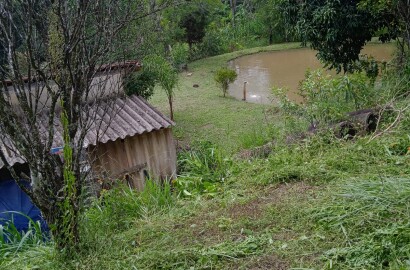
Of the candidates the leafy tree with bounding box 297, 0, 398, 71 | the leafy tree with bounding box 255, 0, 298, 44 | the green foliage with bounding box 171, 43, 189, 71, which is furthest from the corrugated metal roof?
the leafy tree with bounding box 255, 0, 298, 44

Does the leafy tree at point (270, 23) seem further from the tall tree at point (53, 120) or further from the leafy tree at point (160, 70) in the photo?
the tall tree at point (53, 120)

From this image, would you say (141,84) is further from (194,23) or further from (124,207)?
(194,23)

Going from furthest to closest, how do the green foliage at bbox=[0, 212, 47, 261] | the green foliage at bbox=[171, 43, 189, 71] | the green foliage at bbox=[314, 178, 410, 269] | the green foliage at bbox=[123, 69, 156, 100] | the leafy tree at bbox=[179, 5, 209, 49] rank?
the leafy tree at bbox=[179, 5, 209, 49], the green foliage at bbox=[171, 43, 189, 71], the green foliage at bbox=[123, 69, 156, 100], the green foliage at bbox=[0, 212, 47, 261], the green foliage at bbox=[314, 178, 410, 269]

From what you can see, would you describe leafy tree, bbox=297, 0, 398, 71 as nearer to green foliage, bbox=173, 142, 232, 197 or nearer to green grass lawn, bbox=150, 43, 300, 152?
green grass lawn, bbox=150, 43, 300, 152

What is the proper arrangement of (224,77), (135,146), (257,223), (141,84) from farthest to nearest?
(224,77), (141,84), (135,146), (257,223)

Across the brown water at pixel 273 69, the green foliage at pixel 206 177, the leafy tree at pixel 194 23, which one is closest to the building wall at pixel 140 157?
the green foliage at pixel 206 177

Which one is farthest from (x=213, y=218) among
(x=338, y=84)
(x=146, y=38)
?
(x=146, y=38)

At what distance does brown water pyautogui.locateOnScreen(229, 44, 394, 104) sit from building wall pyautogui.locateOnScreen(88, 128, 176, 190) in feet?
21.4

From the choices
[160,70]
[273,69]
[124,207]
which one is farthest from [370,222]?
[273,69]

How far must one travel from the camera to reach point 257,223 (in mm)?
2820

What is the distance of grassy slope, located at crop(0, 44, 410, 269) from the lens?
7.99 ft

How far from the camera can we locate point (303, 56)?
1977 centimetres

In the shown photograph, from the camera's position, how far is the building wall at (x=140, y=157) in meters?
6.41

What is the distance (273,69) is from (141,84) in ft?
34.5
